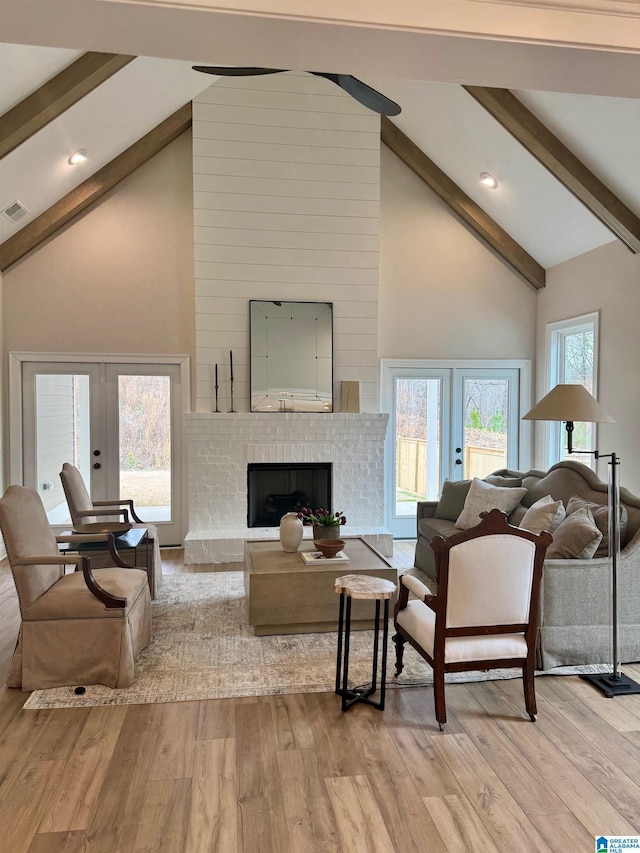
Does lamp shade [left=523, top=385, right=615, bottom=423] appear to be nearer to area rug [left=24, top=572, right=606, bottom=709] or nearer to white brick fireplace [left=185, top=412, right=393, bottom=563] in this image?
area rug [left=24, top=572, right=606, bottom=709]

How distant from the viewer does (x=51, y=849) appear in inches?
80.3

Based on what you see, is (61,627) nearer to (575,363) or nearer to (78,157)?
(78,157)

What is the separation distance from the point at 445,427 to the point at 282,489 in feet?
6.49

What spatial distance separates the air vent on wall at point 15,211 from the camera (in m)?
5.30

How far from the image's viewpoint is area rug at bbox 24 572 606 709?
315cm

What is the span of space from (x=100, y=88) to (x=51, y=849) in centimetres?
475

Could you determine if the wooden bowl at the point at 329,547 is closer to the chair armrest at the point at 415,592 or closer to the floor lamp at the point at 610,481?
the chair armrest at the point at 415,592

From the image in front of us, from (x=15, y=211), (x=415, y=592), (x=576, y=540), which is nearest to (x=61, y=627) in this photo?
(x=415, y=592)

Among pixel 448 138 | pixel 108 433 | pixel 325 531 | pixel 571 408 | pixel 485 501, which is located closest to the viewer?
pixel 571 408

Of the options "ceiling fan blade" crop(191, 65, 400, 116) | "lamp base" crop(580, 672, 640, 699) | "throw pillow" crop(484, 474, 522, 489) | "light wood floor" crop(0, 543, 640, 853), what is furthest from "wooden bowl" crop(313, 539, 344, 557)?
"ceiling fan blade" crop(191, 65, 400, 116)

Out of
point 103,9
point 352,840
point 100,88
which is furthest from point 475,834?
point 100,88

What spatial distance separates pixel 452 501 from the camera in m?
5.43

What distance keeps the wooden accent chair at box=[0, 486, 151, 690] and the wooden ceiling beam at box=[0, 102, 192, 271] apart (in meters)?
3.53

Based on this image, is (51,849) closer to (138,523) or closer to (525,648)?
(525,648)
